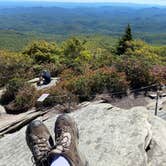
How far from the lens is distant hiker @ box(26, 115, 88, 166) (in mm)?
4348

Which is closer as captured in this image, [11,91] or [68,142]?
[68,142]

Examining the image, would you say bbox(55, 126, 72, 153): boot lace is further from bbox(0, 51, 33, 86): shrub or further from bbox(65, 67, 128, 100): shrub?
bbox(0, 51, 33, 86): shrub

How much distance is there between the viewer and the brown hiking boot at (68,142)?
4.38m

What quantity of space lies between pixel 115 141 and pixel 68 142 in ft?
5.15

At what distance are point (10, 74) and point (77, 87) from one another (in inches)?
272

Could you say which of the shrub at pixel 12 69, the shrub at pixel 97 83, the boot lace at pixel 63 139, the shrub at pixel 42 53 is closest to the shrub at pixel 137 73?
the shrub at pixel 97 83

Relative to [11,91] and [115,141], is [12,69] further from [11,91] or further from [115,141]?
[115,141]

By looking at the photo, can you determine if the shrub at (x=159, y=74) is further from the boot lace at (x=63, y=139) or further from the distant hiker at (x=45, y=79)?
the boot lace at (x=63, y=139)

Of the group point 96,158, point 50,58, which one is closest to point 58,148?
point 96,158

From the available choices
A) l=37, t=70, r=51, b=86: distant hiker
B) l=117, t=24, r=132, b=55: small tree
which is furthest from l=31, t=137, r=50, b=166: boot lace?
l=117, t=24, r=132, b=55: small tree

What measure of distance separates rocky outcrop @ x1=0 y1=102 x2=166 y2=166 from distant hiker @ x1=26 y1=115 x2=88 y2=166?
796 millimetres

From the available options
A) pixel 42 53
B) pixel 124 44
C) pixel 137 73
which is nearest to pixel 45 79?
pixel 137 73

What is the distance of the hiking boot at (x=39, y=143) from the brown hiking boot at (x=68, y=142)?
16 cm

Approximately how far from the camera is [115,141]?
6.07 metres
